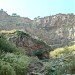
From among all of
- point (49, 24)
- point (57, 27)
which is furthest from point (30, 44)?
point (49, 24)

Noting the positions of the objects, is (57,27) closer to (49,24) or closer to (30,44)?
(49,24)

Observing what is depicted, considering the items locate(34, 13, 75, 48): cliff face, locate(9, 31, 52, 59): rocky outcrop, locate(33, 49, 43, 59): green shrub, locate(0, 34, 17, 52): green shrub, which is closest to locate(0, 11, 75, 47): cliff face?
locate(34, 13, 75, 48): cliff face

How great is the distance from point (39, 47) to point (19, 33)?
1507 millimetres

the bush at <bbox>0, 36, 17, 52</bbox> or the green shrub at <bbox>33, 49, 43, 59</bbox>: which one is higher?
the bush at <bbox>0, 36, 17, 52</bbox>

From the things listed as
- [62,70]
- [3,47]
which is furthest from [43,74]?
[3,47]

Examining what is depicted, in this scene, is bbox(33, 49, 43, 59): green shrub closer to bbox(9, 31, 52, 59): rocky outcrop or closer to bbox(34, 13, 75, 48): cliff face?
bbox(9, 31, 52, 59): rocky outcrop

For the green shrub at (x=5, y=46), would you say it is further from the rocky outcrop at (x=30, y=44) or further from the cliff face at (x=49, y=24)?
the cliff face at (x=49, y=24)

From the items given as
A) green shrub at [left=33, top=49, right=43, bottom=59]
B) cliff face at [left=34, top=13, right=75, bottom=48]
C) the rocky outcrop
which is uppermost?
cliff face at [left=34, top=13, right=75, bottom=48]

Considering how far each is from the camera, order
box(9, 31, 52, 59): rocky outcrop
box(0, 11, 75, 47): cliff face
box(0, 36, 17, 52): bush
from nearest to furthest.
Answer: box(0, 36, 17, 52): bush → box(9, 31, 52, 59): rocky outcrop → box(0, 11, 75, 47): cliff face

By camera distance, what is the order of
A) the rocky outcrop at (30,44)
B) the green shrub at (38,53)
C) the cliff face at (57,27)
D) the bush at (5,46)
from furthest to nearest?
the cliff face at (57,27)
the rocky outcrop at (30,44)
the green shrub at (38,53)
the bush at (5,46)

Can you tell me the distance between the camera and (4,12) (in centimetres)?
3878

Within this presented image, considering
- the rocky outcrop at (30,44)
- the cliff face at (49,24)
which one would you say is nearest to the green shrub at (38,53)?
the rocky outcrop at (30,44)

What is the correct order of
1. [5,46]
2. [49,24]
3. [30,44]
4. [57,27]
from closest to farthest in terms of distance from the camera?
1. [5,46]
2. [30,44]
3. [57,27]
4. [49,24]

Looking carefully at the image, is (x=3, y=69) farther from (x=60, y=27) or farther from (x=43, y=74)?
(x=60, y=27)
